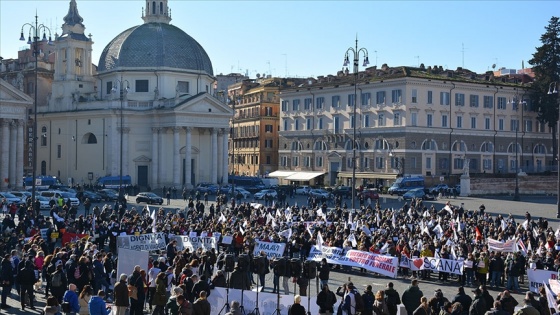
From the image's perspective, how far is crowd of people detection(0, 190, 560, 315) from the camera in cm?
1656

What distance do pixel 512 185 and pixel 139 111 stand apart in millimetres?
33569

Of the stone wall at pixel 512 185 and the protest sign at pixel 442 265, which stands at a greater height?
the stone wall at pixel 512 185

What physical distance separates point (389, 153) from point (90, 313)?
2331 inches

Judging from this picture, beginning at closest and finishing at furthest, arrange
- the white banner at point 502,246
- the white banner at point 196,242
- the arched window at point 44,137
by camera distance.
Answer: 1. the white banner at point 502,246
2. the white banner at point 196,242
3. the arched window at point 44,137

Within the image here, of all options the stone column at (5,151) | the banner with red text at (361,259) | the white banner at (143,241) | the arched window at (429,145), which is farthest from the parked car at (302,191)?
the banner with red text at (361,259)

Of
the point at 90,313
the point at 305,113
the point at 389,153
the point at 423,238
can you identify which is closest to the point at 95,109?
the point at 305,113

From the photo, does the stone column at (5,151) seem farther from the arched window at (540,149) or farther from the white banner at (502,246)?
the arched window at (540,149)

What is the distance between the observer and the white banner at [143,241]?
26344 millimetres

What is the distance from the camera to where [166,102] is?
76.3 meters

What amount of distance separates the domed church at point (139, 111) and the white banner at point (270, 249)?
1921 inches

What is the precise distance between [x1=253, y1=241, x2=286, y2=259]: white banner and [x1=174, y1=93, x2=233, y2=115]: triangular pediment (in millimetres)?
49270

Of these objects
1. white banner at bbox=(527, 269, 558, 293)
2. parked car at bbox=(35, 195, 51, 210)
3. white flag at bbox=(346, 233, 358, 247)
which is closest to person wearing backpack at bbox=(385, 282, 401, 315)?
white banner at bbox=(527, 269, 558, 293)

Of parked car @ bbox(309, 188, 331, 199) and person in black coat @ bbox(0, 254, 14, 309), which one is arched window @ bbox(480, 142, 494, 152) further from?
person in black coat @ bbox(0, 254, 14, 309)

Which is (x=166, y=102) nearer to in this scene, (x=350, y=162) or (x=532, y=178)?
(x=350, y=162)
